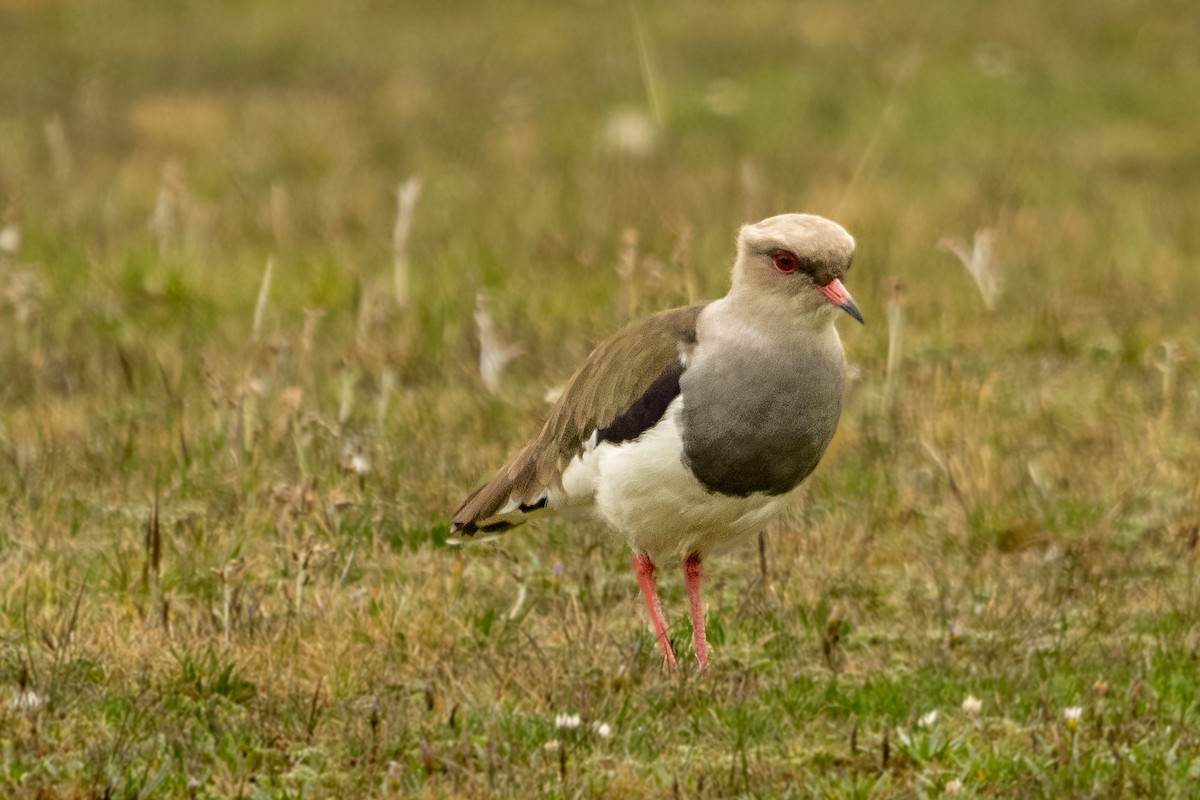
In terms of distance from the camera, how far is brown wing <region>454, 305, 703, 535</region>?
4.91 metres

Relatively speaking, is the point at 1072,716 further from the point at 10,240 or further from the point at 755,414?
the point at 10,240

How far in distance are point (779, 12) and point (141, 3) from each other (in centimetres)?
606

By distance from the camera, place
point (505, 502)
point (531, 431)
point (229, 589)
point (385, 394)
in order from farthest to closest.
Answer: point (531, 431), point (385, 394), point (505, 502), point (229, 589)

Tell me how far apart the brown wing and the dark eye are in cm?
32

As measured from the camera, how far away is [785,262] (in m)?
4.75

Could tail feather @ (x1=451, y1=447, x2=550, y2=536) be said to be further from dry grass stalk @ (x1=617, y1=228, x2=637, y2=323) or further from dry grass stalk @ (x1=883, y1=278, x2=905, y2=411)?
dry grass stalk @ (x1=883, y1=278, x2=905, y2=411)

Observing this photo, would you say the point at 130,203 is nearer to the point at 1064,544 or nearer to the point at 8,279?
the point at 8,279

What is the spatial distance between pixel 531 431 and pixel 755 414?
2353 millimetres

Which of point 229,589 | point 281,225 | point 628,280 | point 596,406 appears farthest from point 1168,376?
point 281,225

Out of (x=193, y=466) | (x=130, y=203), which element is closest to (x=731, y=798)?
(x=193, y=466)

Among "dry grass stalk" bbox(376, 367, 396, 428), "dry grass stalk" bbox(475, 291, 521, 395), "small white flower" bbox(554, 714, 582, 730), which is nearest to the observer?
"small white flower" bbox(554, 714, 582, 730)

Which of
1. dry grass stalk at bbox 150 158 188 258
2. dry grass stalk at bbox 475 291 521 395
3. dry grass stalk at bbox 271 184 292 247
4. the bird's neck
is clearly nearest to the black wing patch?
the bird's neck

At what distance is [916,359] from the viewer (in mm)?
8156

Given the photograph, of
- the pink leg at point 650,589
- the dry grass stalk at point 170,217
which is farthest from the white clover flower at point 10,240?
the pink leg at point 650,589
